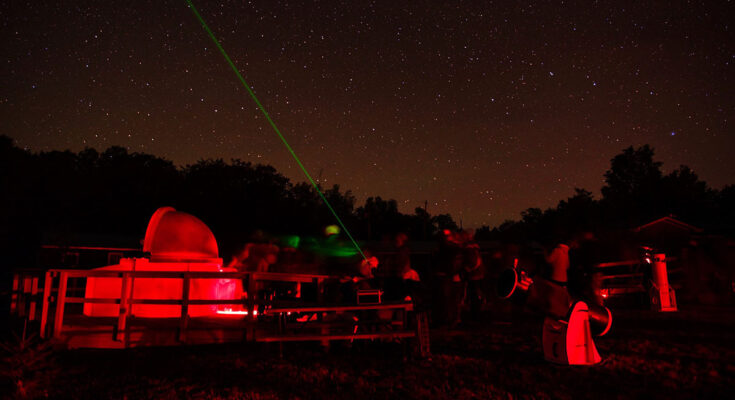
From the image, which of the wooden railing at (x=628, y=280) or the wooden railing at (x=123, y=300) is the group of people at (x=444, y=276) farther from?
the wooden railing at (x=628, y=280)

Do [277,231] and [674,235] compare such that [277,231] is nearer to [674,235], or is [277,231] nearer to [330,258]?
[330,258]

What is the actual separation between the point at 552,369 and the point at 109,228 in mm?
36514

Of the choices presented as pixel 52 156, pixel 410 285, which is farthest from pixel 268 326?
pixel 52 156

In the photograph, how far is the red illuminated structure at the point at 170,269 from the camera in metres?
9.98

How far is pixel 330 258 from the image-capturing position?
26844mm

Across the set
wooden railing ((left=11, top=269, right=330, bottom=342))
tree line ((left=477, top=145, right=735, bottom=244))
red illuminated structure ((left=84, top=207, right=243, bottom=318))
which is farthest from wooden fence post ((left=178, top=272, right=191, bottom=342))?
tree line ((left=477, top=145, right=735, bottom=244))

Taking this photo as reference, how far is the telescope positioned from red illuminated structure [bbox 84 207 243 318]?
20.6ft

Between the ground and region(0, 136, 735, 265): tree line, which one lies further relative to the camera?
region(0, 136, 735, 265): tree line

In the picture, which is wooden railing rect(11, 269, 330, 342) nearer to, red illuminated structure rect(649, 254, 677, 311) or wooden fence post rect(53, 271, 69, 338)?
wooden fence post rect(53, 271, 69, 338)

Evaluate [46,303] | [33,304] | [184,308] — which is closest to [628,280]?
[184,308]

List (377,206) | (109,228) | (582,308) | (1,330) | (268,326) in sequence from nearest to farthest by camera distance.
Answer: (582,308) → (268,326) → (1,330) → (109,228) → (377,206)

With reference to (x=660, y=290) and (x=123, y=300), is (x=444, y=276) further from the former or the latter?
(x=660, y=290)

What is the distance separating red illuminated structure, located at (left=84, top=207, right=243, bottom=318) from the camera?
998 centimetres

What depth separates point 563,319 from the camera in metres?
6.30
